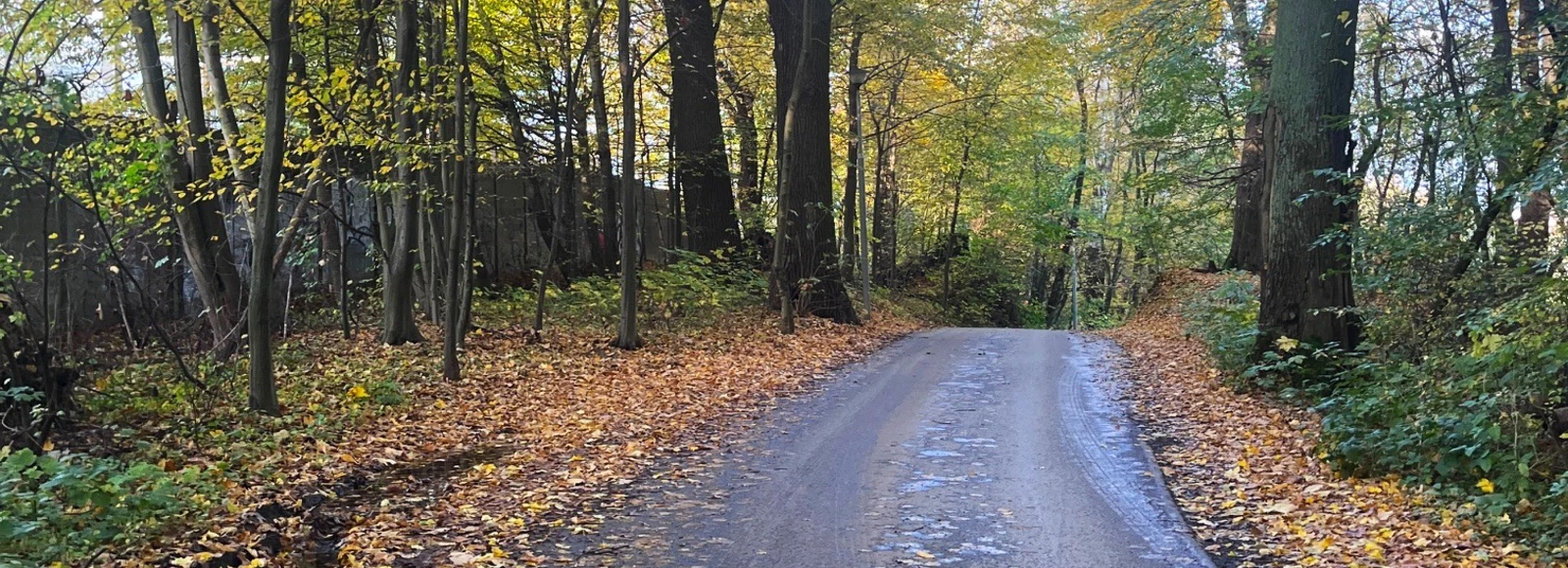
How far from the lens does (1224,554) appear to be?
520cm

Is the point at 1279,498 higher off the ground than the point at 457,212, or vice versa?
the point at 457,212

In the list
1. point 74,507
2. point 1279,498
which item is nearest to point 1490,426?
point 1279,498

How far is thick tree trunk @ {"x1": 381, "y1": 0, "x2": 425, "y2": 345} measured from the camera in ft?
36.9

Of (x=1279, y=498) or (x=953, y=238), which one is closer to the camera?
(x=1279, y=498)

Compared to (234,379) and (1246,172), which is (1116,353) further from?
(234,379)

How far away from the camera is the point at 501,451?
795 centimetres

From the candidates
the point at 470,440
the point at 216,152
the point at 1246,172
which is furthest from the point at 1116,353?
the point at 216,152

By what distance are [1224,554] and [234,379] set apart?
26.7 ft

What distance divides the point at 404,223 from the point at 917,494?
7.92 metres

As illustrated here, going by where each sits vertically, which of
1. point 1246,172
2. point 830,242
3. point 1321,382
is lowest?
point 1321,382

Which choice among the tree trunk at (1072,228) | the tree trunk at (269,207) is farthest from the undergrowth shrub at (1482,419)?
the tree trunk at (1072,228)

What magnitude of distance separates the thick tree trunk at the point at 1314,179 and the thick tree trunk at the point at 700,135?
10178mm

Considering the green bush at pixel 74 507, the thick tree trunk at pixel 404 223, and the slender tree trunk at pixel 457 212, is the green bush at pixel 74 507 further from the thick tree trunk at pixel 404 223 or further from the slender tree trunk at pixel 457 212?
the thick tree trunk at pixel 404 223

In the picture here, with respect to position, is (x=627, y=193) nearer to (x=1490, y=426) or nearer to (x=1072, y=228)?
(x=1490, y=426)
